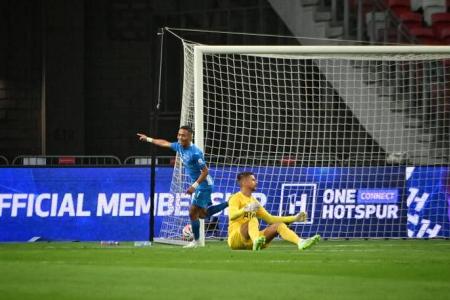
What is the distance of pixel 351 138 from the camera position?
64.5 feet

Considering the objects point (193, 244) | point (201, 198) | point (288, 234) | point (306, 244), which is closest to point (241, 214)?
point (288, 234)

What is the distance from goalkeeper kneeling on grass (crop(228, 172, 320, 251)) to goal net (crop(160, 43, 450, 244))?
5.05 feet

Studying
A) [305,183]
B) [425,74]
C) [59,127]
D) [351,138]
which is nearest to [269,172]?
[305,183]

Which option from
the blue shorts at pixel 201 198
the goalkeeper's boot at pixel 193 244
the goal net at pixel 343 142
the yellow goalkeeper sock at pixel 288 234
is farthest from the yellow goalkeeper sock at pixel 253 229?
the goal net at pixel 343 142

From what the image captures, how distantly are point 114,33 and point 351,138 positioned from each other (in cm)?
599

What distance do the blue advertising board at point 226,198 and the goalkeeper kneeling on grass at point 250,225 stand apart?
3105mm

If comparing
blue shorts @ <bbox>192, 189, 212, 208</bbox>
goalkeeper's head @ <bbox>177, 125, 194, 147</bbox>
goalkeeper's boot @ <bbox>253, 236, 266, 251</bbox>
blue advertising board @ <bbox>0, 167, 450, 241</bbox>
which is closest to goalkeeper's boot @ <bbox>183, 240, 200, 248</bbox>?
blue shorts @ <bbox>192, 189, 212, 208</bbox>

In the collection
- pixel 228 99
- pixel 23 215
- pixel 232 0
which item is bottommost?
pixel 23 215

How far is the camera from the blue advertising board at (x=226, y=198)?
17.7 m

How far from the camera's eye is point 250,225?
14.3m

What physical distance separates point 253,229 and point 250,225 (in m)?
0.07

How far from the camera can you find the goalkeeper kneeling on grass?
14.0 m

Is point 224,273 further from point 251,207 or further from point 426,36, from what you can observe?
point 426,36

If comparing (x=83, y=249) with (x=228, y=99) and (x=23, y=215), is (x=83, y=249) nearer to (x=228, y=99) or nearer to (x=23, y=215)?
(x=23, y=215)
